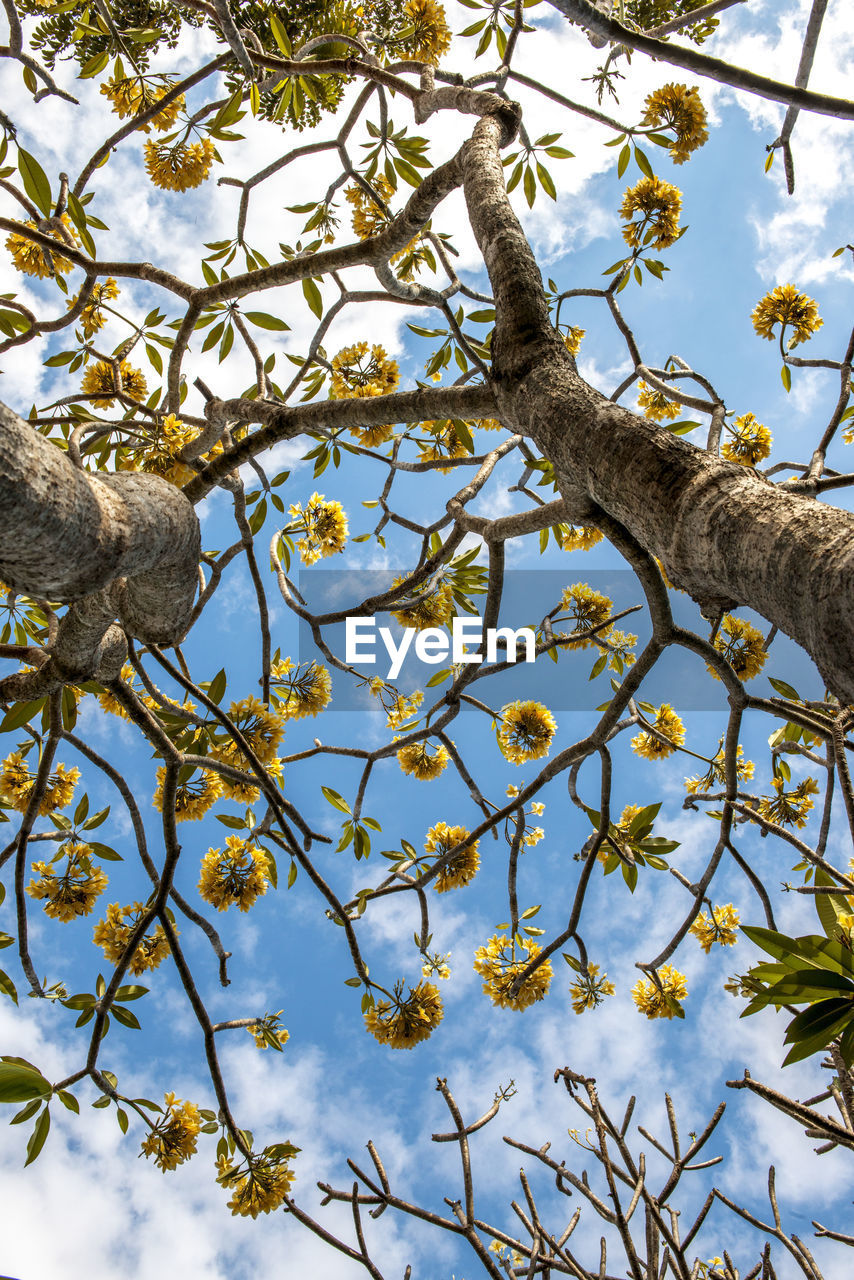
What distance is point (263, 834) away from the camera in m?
2.55

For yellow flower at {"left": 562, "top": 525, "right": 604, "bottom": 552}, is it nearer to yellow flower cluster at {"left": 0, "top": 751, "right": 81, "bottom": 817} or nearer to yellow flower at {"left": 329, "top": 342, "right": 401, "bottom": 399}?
yellow flower at {"left": 329, "top": 342, "right": 401, "bottom": 399}

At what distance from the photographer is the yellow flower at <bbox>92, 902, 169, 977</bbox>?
8.84ft

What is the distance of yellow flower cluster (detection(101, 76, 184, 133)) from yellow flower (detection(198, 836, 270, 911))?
3.12 meters

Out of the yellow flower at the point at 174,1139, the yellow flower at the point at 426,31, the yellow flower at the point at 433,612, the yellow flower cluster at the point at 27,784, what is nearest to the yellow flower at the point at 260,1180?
Answer: the yellow flower at the point at 174,1139

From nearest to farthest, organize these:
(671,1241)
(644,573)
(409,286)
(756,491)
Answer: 1. (756,491)
2. (644,573)
3. (671,1241)
4. (409,286)

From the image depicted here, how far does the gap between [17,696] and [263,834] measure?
1.09 m

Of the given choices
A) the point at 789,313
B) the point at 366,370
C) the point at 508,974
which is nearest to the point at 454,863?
the point at 508,974

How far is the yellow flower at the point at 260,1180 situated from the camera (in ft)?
7.07

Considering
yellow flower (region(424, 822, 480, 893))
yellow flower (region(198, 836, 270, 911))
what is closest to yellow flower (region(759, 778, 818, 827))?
yellow flower (region(424, 822, 480, 893))

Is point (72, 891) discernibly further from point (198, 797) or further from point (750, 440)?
point (750, 440)

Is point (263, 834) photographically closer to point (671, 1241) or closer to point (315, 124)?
point (671, 1241)

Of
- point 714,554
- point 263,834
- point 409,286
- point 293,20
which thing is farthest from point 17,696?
point 293,20

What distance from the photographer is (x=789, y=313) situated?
10.9 feet

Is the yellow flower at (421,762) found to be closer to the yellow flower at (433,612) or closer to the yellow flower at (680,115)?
the yellow flower at (433,612)
